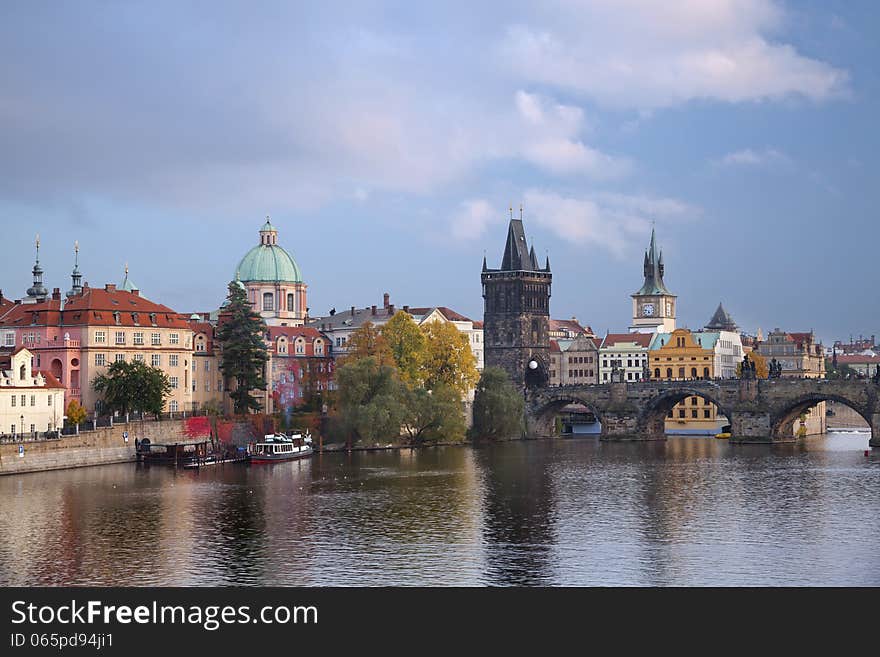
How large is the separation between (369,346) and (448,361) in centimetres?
778

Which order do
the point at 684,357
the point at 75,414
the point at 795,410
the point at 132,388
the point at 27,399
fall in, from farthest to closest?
the point at 684,357
the point at 795,410
the point at 132,388
the point at 75,414
the point at 27,399

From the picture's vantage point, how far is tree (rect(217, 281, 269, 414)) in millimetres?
117750

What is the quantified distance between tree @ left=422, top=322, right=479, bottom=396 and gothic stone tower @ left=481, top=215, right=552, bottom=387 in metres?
34.2

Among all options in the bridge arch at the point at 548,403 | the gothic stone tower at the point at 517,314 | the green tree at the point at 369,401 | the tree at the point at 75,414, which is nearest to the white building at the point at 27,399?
the tree at the point at 75,414

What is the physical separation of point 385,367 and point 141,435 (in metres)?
22.6

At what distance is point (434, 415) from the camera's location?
12075 cm

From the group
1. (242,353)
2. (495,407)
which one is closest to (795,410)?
(495,407)

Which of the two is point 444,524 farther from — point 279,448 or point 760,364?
point 760,364

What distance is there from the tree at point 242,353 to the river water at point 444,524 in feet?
57.0

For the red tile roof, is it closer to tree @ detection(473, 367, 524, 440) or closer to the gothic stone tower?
the gothic stone tower

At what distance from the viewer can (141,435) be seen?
10269 cm
